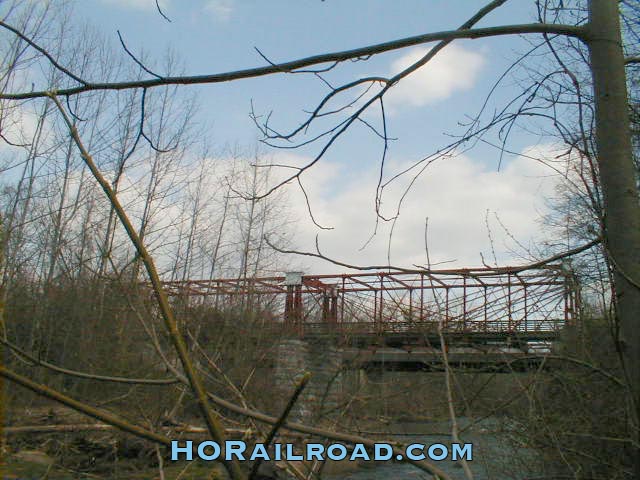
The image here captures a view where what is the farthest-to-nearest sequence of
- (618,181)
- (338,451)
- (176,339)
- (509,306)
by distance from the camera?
(509,306), (618,181), (338,451), (176,339)

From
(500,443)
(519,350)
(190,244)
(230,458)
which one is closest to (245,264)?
(190,244)

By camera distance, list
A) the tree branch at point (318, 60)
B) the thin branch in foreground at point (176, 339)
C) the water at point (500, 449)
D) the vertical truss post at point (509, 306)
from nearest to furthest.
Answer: the thin branch in foreground at point (176, 339) < the tree branch at point (318, 60) < the vertical truss post at point (509, 306) < the water at point (500, 449)

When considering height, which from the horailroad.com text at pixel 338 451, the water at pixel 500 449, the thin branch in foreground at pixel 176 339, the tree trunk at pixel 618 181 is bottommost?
the water at pixel 500 449

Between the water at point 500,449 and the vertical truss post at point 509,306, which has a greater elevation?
the vertical truss post at point 509,306

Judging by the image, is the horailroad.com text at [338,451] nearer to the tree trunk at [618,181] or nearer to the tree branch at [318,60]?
the tree trunk at [618,181]

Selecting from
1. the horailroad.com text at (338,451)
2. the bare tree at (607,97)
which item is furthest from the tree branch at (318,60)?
the horailroad.com text at (338,451)

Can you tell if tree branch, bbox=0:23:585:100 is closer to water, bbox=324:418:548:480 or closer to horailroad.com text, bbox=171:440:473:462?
horailroad.com text, bbox=171:440:473:462

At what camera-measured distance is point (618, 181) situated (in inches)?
75.7

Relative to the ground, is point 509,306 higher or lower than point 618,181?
lower

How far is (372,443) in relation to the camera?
38.3 inches

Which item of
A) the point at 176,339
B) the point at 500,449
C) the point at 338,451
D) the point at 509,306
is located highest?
the point at 509,306

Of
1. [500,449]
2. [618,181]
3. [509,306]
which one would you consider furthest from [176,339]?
[500,449]

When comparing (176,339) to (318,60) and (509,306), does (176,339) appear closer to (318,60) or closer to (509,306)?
(318,60)

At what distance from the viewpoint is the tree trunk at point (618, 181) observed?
6.01 feet
